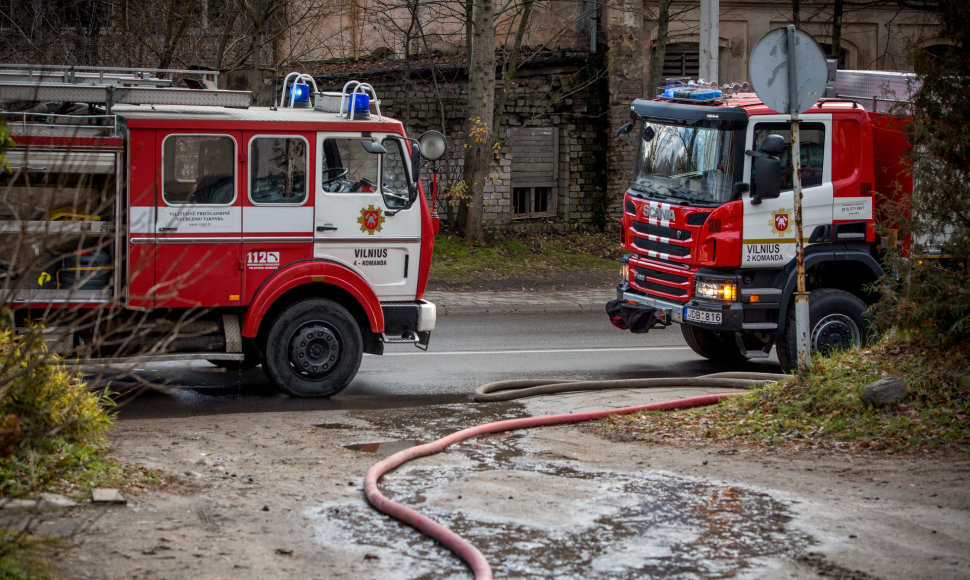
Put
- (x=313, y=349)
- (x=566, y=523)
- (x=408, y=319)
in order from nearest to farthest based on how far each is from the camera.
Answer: (x=566, y=523), (x=313, y=349), (x=408, y=319)

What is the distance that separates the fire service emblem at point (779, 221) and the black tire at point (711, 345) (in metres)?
1.81

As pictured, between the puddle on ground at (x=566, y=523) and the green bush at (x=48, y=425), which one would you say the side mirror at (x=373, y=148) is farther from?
the green bush at (x=48, y=425)

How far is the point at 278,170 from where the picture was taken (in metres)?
9.62

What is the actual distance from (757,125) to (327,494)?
641 cm

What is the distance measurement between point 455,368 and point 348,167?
275cm

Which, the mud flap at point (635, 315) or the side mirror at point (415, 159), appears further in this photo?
the mud flap at point (635, 315)

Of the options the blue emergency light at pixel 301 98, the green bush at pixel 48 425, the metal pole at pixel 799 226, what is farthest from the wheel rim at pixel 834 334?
the green bush at pixel 48 425

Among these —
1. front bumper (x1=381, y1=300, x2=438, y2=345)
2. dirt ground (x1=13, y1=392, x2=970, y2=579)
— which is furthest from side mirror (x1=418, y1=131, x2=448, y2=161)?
dirt ground (x1=13, y1=392, x2=970, y2=579)

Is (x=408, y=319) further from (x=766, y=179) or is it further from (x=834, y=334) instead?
(x=834, y=334)

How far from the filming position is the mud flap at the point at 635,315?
11242 mm

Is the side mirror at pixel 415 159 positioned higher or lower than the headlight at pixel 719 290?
higher

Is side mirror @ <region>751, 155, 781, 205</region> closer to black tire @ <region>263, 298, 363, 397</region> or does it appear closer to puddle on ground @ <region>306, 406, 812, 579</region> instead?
black tire @ <region>263, 298, 363, 397</region>

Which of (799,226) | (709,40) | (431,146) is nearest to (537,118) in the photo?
(709,40)

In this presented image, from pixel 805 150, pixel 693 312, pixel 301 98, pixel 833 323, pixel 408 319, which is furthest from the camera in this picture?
pixel 833 323
